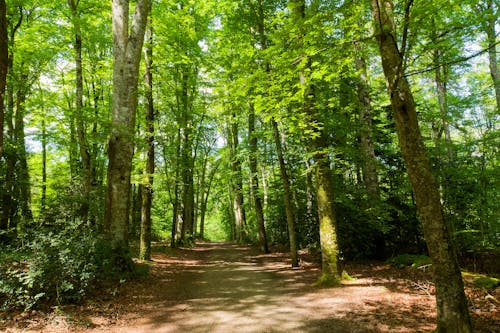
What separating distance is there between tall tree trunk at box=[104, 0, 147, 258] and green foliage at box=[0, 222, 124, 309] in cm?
180

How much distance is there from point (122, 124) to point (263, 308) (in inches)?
269

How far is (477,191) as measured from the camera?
923 cm

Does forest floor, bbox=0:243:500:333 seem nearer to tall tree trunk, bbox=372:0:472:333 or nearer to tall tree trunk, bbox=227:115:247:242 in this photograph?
A: tall tree trunk, bbox=372:0:472:333

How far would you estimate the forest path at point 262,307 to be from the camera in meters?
5.46

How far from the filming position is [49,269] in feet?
20.0

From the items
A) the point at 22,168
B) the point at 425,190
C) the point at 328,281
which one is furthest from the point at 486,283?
the point at 22,168

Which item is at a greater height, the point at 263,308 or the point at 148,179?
the point at 148,179

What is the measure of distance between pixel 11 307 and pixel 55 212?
10.2 ft

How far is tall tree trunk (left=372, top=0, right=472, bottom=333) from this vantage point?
3.97 m

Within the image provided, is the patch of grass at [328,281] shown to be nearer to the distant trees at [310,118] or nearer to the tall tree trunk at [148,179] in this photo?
the distant trees at [310,118]

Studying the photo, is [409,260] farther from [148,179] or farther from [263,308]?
[148,179]

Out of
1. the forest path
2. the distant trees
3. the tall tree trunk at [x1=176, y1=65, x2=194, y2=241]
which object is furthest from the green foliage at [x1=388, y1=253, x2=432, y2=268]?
the tall tree trunk at [x1=176, y1=65, x2=194, y2=241]

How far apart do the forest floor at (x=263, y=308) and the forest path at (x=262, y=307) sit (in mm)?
16

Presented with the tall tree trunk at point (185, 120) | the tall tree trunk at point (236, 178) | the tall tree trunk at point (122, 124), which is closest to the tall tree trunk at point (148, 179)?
the tall tree trunk at point (185, 120)
